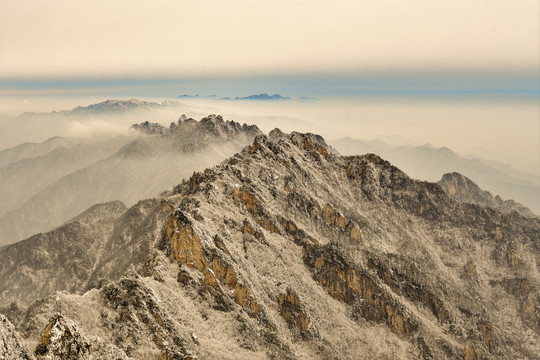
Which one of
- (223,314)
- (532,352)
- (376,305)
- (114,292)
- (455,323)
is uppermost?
(114,292)

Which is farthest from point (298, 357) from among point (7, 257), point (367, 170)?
point (7, 257)

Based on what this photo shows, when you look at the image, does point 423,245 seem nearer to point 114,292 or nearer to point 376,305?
point 376,305

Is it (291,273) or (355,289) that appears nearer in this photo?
(291,273)

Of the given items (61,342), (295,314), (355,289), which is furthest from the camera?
(355,289)

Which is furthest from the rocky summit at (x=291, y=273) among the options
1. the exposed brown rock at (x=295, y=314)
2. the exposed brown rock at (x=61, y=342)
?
the exposed brown rock at (x=295, y=314)

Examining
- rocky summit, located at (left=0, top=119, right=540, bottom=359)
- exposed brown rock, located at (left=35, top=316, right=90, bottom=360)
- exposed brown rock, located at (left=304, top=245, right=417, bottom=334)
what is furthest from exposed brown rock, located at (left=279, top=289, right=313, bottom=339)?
exposed brown rock, located at (left=35, top=316, right=90, bottom=360)

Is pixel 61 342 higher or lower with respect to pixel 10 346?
lower

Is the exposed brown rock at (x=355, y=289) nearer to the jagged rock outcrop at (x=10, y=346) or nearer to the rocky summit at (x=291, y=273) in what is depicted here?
the rocky summit at (x=291, y=273)

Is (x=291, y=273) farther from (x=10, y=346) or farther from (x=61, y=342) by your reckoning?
(x=10, y=346)

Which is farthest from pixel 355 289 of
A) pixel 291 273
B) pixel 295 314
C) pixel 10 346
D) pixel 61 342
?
pixel 10 346
